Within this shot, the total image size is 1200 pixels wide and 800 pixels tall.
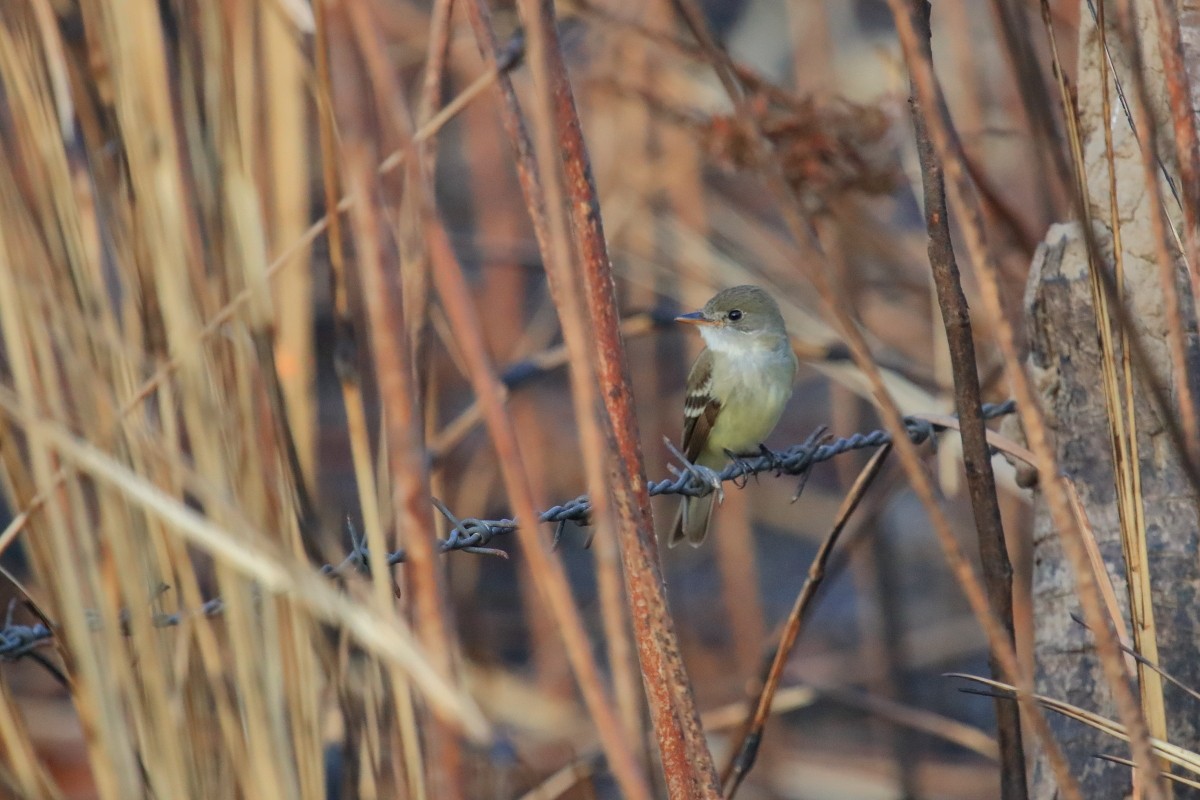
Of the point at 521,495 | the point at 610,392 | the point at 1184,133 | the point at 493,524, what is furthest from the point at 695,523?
the point at 521,495

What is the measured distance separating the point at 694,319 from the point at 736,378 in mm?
296

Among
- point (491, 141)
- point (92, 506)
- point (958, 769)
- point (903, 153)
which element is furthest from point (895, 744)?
point (491, 141)

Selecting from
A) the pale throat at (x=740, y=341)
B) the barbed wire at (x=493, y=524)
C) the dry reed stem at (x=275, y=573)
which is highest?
the pale throat at (x=740, y=341)

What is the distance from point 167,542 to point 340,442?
4758mm

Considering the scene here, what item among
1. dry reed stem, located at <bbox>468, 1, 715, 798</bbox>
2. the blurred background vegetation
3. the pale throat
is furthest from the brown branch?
the pale throat

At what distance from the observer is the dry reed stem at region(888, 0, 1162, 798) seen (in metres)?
1.07

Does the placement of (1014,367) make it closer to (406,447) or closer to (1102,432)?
(406,447)

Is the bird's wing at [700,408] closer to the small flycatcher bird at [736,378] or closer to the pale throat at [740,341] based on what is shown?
the small flycatcher bird at [736,378]

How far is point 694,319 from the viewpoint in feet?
11.8

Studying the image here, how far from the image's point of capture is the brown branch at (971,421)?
1555 mm

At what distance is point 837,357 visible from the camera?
337 centimetres

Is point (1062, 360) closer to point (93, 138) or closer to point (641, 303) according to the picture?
point (93, 138)

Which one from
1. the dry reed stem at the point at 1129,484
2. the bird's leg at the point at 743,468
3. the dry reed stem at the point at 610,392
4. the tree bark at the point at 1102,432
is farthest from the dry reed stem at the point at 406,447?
the bird's leg at the point at 743,468

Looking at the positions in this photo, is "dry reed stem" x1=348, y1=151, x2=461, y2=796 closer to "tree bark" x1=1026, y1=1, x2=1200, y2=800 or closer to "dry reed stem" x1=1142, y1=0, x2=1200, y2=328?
"dry reed stem" x1=1142, y1=0, x2=1200, y2=328
